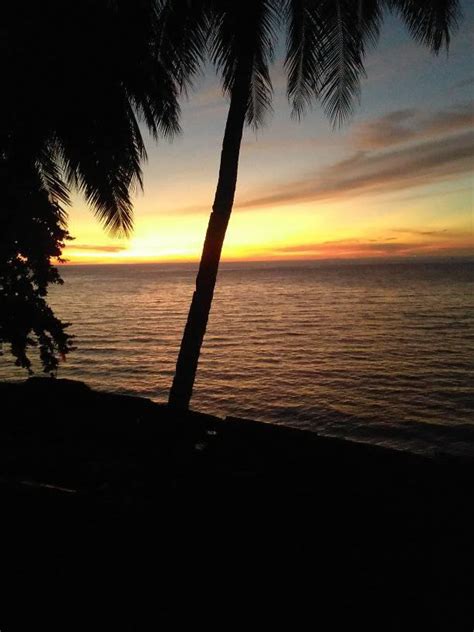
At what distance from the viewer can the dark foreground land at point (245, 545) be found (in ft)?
13.0

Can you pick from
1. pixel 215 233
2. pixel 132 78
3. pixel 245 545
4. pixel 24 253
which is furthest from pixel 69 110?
pixel 245 545

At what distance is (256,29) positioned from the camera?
7039mm

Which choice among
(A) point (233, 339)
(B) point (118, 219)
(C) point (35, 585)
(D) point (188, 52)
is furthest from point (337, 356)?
(C) point (35, 585)

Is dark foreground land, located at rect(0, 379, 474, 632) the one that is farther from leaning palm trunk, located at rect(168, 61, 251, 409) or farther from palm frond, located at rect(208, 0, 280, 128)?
palm frond, located at rect(208, 0, 280, 128)

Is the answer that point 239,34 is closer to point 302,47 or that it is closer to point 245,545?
point 302,47

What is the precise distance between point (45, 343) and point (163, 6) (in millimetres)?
8158

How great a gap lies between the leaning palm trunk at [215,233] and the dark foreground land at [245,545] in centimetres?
179

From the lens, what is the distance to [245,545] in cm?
465

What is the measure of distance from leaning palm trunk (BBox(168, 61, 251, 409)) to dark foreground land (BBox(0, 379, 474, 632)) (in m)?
1.79

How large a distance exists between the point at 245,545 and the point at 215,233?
5.26 meters

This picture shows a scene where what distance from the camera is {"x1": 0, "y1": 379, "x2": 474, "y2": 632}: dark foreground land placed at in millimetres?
3975

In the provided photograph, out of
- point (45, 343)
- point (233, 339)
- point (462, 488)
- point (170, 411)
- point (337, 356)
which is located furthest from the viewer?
point (233, 339)

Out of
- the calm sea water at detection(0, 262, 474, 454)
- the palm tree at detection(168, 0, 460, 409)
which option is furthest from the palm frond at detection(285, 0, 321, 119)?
the calm sea water at detection(0, 262, 474, 454)

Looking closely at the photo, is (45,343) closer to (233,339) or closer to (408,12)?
(408,12)
